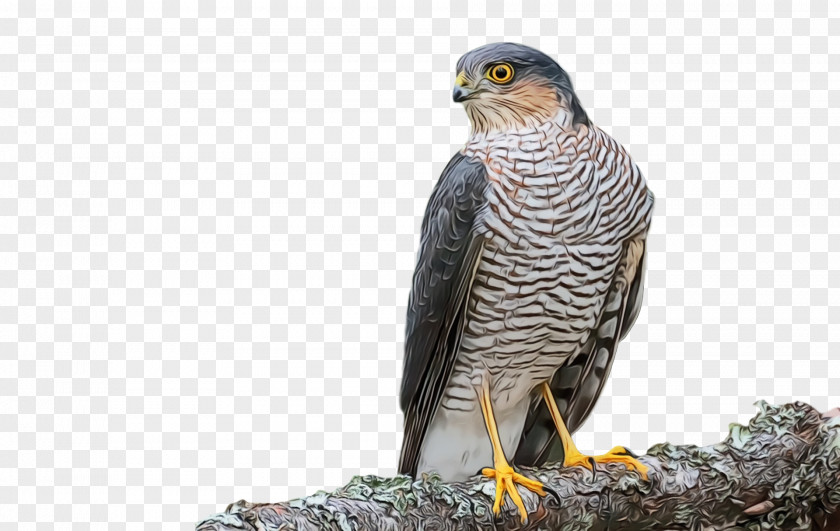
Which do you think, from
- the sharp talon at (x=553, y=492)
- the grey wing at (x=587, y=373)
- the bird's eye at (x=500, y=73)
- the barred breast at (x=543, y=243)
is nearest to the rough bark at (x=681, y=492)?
the sharp talon at (x=553, y=492)

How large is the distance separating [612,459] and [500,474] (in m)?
0.44

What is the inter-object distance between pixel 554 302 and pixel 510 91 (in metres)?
0.69

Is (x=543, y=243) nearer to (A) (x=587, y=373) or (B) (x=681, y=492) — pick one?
(A) (x=587, y=373)

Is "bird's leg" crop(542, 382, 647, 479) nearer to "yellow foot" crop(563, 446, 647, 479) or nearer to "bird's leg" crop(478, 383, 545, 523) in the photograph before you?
"yellow foot" crop(563, 446, 647, 479)

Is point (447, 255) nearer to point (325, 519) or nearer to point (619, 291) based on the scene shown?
point (619, 291)

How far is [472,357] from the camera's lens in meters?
3.71

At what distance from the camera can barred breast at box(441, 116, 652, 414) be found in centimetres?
354

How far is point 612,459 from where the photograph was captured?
12.5 ft

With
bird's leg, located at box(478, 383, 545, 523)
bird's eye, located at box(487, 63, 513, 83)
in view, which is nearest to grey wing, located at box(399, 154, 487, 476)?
bird's leg, located at box(478, 383, 545, 523)

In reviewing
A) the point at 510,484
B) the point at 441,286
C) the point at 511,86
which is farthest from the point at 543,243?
the point at 510,484

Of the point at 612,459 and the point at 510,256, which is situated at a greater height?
the point at 510,256

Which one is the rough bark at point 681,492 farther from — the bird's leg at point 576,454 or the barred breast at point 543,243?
the barred breast at point 543,243

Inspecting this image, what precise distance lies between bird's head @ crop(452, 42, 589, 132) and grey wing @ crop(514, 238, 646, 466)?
1.95ft

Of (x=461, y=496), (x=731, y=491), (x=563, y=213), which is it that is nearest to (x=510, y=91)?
(x=563, y=213)
